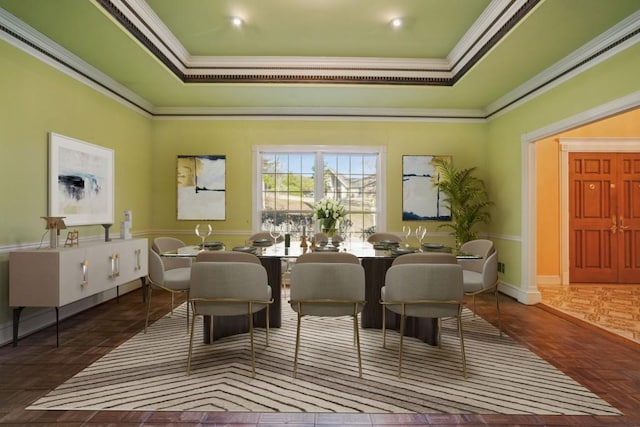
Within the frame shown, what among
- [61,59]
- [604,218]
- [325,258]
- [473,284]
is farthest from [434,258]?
[604,218]

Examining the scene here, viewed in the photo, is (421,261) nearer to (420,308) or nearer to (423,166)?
(420,308)

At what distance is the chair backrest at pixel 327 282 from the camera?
9.05 feet

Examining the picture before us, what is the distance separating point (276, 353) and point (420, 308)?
133 cm

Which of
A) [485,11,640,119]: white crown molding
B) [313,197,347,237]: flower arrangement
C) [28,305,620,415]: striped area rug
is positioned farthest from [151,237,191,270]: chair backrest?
[485,11,640,119]: white crown molding

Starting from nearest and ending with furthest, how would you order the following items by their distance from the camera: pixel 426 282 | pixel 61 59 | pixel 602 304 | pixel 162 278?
pixel 426 282 → pixel 162 278 → pixel 61 59 → pixel 602 304

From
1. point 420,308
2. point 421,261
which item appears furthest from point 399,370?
point 421,261

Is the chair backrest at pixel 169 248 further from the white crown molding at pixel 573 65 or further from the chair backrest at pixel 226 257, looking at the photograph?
the white crown molding at pixel 573 65

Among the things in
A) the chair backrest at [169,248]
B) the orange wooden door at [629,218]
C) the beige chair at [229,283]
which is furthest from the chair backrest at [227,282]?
the orange wooden door at [629,218]

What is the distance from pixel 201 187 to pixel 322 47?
10.6 feet

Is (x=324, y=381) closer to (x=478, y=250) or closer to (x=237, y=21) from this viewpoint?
(x=478, y=250)

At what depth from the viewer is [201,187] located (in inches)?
257

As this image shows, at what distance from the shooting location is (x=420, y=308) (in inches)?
112

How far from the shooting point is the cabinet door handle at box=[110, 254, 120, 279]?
429 centimetres

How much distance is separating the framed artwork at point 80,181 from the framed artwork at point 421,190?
466cm
